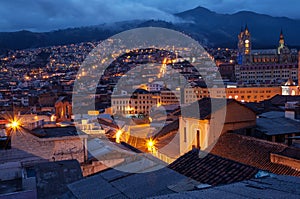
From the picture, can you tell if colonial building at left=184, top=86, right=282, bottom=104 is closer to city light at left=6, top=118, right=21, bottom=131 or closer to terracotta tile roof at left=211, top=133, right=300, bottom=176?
city light at left=6, top=118, right=21, bottom=131

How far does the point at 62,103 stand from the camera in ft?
108

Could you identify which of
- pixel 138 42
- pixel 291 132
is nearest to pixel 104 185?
pixel 291 132

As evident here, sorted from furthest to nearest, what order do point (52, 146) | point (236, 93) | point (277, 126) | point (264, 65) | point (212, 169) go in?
1. point (264, 65)
2. point (236, 93)
3. point (277, 126)
4. point (52, 146)
5. point (212, 169)

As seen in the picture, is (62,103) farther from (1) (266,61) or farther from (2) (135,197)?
(1) (266,61)

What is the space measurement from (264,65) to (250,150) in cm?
8005

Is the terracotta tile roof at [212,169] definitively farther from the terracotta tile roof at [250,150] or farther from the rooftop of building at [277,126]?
the rooftop of building at [277,126]

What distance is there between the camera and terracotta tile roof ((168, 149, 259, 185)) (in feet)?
16.8

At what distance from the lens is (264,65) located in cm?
8662

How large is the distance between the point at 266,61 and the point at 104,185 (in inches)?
3841

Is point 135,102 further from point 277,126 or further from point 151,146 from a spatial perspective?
point 277,126

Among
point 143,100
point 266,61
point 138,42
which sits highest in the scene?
point 138,42

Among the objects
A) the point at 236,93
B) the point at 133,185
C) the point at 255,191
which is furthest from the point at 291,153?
the point at 236,93

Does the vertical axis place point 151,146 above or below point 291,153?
below

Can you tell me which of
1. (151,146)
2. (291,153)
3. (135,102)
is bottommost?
(135,102)
